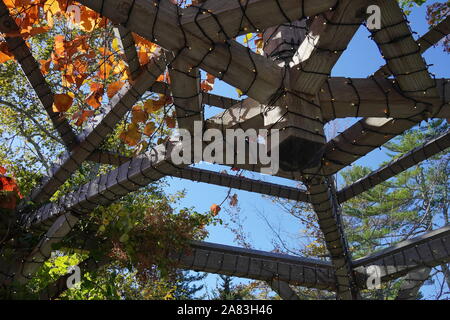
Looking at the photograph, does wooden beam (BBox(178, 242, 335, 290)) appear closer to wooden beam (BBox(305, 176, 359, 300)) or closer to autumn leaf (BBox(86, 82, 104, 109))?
wooden beam (BBox(305, 176, 359, 300))

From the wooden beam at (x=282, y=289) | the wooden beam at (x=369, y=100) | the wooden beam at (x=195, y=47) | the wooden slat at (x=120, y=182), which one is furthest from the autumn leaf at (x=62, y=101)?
the wooden beam at (x=282, y=289)

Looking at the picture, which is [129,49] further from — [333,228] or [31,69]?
[333,228]

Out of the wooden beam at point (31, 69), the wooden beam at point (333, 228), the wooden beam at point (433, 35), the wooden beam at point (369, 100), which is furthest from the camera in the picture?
the wooden beam at point (333, 228)

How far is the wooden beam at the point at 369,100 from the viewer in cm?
225

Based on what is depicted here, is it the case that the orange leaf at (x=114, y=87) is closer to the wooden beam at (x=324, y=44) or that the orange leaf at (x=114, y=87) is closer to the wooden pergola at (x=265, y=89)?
the wooden pergola at (x=265, y=89)

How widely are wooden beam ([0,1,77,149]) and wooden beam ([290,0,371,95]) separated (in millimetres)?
1781

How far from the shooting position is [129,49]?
2623mm

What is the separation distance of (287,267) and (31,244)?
9.60ft

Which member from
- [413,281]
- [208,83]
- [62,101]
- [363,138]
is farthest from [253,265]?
[62,101]

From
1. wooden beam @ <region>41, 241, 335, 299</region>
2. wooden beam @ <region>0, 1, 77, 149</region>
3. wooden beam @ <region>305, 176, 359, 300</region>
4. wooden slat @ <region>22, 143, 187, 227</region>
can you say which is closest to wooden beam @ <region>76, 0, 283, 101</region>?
wooden slat @ <region>22, 143, 187, 227</region>

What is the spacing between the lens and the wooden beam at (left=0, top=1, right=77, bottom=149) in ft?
8.31

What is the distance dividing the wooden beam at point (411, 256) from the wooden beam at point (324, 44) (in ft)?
11.2

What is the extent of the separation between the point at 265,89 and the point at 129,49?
1.06 metres
